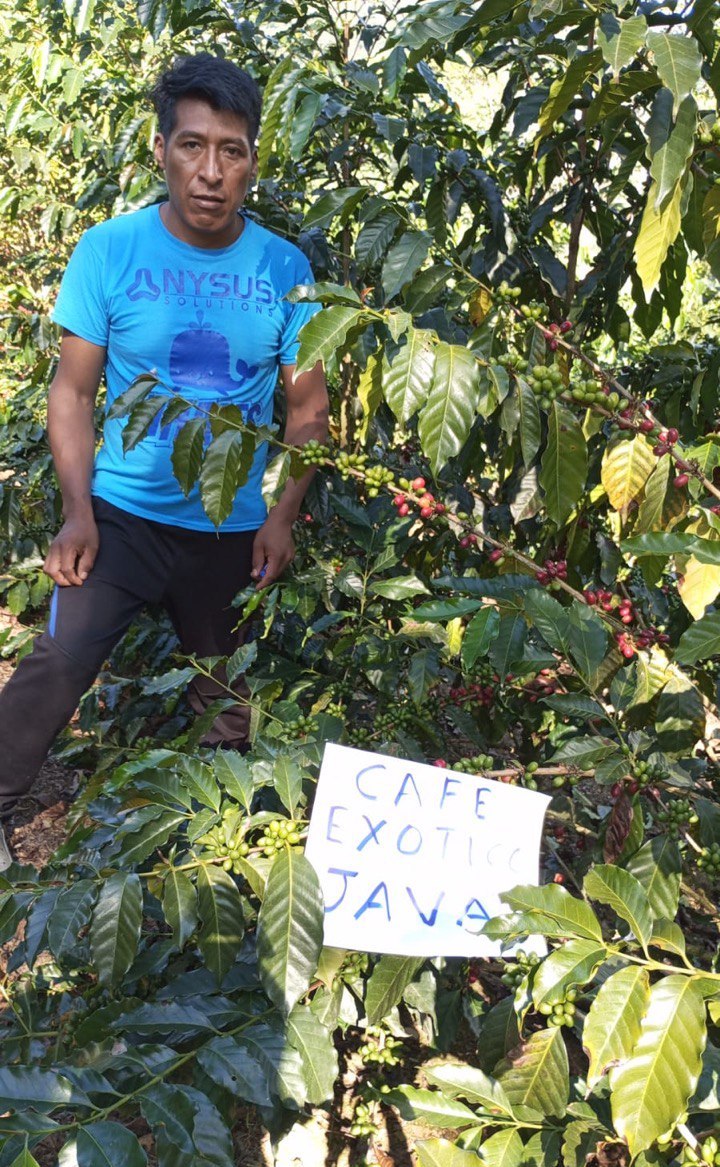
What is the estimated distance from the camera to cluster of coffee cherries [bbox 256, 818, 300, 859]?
1.28 meters

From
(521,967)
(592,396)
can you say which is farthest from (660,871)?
(592,396)

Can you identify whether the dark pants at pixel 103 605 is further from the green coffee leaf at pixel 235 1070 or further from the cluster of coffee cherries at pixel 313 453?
the green coffee leaf at pixel 235 1070

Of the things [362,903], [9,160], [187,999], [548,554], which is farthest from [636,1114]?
[9,160]

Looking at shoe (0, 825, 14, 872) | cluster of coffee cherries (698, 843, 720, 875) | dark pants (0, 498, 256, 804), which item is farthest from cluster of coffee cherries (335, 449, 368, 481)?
shoe (0, 825, 14, 872)

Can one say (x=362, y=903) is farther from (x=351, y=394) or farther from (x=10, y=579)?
(x=10, y=579)

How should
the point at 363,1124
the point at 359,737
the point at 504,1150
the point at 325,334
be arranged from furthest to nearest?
the point at 359,737 → the point at 363,1124 → the point at 325,334 → the point at 504,1150

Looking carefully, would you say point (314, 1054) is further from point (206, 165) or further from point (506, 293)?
point (206, 165)

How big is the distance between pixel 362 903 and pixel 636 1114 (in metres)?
0.40

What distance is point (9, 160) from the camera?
20.9 ft

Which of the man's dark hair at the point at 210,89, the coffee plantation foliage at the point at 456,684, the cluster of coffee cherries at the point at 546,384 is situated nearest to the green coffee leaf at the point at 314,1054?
the coffee plantation foliage at the point at 456,684

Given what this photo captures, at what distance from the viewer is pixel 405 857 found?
1249 millimetres

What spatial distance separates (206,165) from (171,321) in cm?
34

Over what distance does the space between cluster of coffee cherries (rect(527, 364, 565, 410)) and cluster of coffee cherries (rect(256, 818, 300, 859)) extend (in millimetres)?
739

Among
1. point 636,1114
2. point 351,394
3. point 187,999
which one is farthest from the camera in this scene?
point 351,394
